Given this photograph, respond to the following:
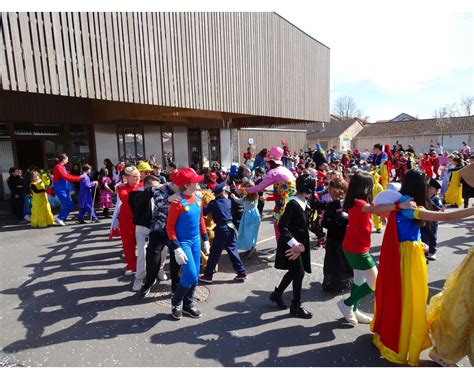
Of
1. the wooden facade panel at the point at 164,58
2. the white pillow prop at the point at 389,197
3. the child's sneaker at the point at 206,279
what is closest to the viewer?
the white pillow prop at the point at 389,197

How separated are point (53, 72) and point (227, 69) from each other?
20.4ft

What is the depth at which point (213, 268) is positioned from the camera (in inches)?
194

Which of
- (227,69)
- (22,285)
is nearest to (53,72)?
(22,285)

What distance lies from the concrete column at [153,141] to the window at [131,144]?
0.25 metres

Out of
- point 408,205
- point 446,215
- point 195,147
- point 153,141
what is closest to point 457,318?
point 446,215

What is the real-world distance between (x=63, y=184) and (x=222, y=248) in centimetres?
609

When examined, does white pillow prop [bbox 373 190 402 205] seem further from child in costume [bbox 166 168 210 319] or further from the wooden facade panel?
the wooden facade panel

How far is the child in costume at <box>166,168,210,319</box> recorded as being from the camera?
367 centimetres

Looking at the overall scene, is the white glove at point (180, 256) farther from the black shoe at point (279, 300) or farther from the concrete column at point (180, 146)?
the concrete column at point (180, 146)

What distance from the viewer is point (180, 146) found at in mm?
17766

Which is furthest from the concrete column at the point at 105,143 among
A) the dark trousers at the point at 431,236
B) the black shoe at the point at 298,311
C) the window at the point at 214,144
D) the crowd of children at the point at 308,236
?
the dark trousers at the point at 431,236

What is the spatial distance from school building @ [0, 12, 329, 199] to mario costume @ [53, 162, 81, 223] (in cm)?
201

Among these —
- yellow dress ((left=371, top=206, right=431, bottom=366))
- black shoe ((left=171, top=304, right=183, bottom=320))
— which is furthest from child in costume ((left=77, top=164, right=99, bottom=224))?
yellow dress ((left=371, top=206, right=431, bottom=366))

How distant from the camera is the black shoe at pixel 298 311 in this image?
12.5 feet
